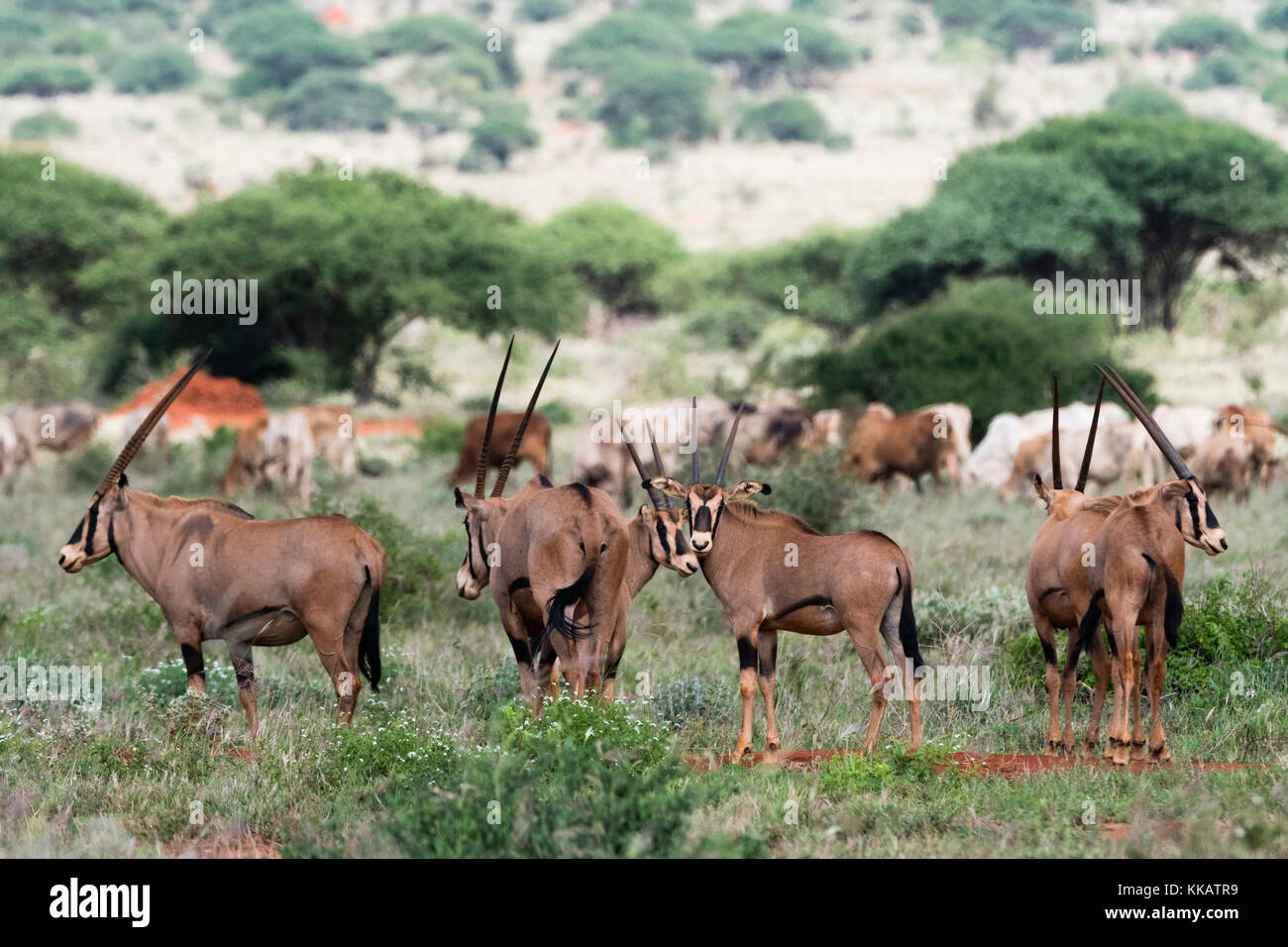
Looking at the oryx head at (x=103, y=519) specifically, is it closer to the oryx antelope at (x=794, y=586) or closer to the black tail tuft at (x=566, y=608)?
the black tail tuft at (x=566, y=608)

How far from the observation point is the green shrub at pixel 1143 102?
239 ft

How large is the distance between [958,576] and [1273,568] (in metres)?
2.49

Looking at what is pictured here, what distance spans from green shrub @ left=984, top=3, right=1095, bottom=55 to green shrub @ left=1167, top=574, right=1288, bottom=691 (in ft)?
332

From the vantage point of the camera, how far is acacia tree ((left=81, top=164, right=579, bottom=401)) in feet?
122

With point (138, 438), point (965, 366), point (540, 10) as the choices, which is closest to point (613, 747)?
point (138, 438)

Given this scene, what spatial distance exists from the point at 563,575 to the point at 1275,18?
11247cm

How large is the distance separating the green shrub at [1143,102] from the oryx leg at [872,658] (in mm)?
65346

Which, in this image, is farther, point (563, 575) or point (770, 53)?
point (770, 53)

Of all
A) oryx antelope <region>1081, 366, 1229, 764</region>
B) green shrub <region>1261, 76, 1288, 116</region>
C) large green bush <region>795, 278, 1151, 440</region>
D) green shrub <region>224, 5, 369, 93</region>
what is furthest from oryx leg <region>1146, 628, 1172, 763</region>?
green shrub <region>224, 5, 369, 93</region>

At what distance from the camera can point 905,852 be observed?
637cm

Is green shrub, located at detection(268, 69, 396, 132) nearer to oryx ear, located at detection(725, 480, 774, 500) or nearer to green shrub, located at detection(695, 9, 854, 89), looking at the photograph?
green shrub, located at detection(695, 9, 854, 89)

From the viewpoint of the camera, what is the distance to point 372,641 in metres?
8.73

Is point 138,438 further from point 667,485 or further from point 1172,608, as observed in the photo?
point 1172,608

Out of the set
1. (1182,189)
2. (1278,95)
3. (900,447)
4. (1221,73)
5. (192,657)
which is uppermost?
(1221,73)
